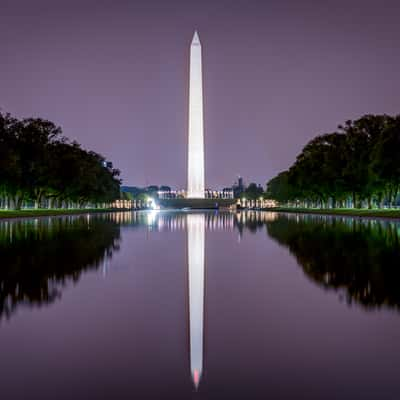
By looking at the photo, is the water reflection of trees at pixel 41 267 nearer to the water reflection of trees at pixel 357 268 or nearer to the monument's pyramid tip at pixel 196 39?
the water reflection of trees at pixel 357 268

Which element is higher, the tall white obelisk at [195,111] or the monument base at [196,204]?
the tall white obelisk at [195,111]

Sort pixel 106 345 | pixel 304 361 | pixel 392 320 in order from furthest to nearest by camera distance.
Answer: pixel 392 320 → pixel 106 345 → pixel 304 361

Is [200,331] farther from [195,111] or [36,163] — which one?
[195,111]

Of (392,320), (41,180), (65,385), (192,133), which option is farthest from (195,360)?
(192,133)

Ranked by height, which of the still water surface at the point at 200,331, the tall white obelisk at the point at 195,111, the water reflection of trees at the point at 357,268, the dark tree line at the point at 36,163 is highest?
the tall white obelisk at the point at 195,111

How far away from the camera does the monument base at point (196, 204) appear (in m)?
110

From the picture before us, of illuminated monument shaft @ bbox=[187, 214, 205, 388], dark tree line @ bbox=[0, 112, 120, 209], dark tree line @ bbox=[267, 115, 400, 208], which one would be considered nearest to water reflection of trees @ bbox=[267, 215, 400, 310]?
illuminated monument shaft @ bbox=[187, 214, 205, 388]

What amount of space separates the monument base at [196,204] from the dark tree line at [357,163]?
37844 millimetres

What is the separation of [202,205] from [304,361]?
106842 millimetres

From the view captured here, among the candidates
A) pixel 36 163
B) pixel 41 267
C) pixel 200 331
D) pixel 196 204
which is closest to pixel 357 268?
pixel 200 331

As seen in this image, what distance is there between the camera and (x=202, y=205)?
112m

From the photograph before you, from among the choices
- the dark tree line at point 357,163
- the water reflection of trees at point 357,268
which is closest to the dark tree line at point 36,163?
the dark tree line at point 357,163

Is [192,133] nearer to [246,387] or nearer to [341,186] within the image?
[341,186]

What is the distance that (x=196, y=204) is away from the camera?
11050 centimetres
